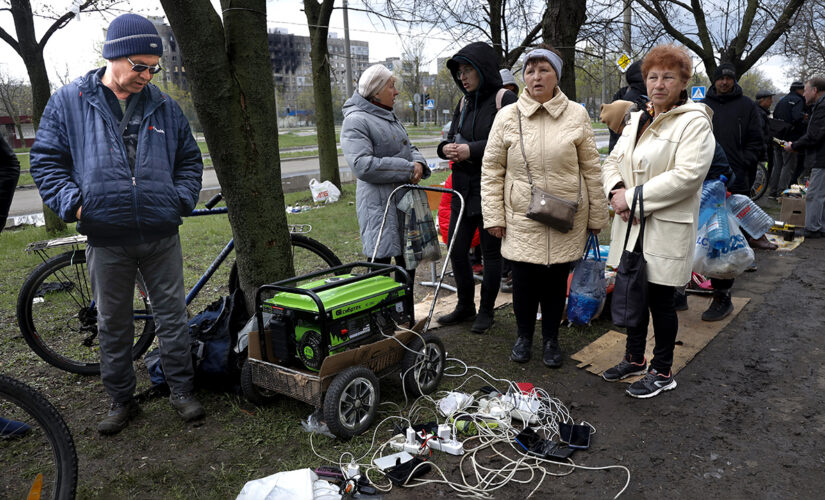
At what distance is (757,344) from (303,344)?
347cm

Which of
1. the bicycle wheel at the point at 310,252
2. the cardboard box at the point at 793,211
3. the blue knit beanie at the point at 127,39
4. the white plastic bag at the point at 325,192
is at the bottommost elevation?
the cardboard box at the point at 793,211

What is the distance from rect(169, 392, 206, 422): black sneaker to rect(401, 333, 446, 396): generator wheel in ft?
3.94

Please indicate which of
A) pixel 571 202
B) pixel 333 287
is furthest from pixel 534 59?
pixel 333 287

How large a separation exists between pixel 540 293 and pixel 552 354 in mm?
434

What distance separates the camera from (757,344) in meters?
4.33

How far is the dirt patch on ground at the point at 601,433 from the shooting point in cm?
266

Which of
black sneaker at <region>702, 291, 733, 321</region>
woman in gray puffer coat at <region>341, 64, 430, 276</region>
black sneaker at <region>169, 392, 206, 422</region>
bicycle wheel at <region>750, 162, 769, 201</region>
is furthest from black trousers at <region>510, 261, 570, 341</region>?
bicycle wheel at <region>750, 162, 769, 201</region>

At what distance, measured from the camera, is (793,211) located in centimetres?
830

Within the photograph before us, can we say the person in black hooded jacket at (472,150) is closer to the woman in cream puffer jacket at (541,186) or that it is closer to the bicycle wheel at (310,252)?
the woman in cream puffer jacket at (541,186)

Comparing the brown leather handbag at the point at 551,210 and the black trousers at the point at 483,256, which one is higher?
the brown leather handbag at the point at 551,210

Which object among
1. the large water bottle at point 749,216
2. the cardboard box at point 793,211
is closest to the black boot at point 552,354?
the large water bottle at point 749,216

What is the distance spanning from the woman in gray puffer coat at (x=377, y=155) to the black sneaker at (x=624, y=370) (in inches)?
65.9

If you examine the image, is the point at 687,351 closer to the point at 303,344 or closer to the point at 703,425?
the point at 703,425

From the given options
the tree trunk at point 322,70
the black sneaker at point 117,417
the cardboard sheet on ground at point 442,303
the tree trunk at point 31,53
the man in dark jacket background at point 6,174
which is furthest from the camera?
the tree trunk at point 322,70
